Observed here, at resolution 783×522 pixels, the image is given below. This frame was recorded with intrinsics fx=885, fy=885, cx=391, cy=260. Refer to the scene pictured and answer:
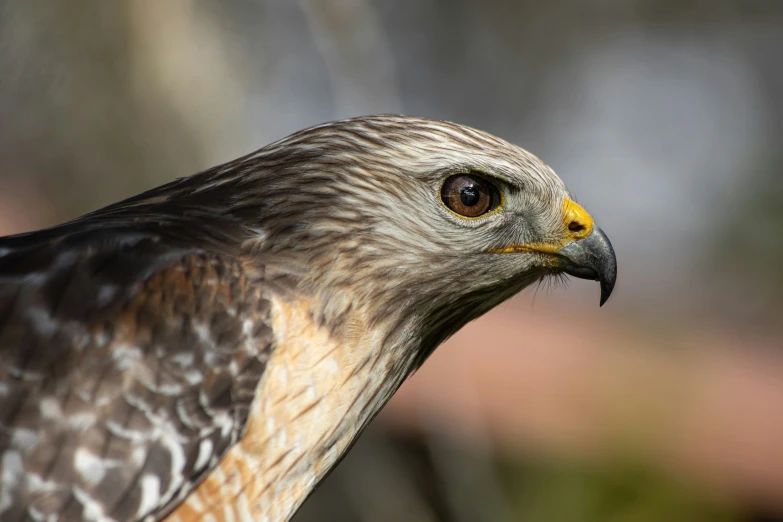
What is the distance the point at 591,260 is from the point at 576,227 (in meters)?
0.13

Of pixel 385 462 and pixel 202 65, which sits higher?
pixel 202 65

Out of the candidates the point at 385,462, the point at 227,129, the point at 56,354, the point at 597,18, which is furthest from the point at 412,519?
the point at 597,18

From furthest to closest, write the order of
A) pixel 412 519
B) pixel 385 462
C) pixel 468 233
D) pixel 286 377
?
pixel 385 462
pixel 412 519
pixel 468 233
pixel 286 377

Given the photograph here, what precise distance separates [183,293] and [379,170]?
790 mm

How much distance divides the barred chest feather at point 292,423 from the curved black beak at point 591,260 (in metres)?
0.75

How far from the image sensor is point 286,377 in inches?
103

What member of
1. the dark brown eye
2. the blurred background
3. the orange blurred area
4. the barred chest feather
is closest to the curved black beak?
the dark brown eye

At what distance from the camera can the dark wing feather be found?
93.6 inches

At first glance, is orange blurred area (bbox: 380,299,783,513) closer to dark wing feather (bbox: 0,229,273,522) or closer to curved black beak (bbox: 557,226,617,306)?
curved black beak (bbox: 557,226,617,306)

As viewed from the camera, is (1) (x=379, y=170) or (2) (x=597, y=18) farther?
(2) (x=597, y=18)

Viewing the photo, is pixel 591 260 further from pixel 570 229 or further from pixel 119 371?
pixel 119 371

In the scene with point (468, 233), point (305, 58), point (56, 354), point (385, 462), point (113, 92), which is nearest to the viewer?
point (56, 354)

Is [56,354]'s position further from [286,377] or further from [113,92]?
[113,92]

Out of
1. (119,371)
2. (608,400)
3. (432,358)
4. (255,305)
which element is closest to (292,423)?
(255,305)
